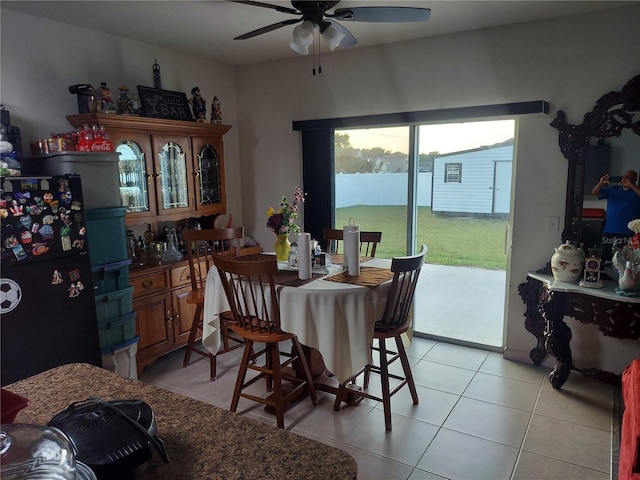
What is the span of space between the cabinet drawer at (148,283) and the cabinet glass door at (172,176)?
60cm

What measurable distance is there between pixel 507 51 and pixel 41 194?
10.9ft

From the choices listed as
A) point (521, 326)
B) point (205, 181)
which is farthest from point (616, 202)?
point (205, 181)

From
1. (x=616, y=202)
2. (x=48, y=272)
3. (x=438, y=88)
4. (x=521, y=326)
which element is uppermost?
(x=438, y=88)

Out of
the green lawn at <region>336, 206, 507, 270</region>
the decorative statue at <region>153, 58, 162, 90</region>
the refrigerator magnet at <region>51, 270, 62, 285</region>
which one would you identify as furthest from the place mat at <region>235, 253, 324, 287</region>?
the decorative statue at <region>153, 58, 162, 90</region>

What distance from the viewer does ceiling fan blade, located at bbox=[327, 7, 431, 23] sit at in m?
2.16

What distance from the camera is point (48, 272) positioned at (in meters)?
2.46

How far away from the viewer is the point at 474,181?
12.0 ft

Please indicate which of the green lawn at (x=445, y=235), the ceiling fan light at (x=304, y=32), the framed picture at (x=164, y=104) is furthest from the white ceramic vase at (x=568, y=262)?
the framed picture at (x=164, y=104)

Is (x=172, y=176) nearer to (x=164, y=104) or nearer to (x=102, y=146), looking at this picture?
(x=164, y=104)

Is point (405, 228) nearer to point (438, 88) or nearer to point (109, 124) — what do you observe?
point (438, 88)

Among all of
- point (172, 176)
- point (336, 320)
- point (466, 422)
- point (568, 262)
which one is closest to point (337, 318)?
point (336, 320)

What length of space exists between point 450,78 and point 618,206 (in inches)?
61.7

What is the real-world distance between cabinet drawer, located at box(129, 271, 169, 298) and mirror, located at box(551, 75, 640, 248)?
3.13 meters

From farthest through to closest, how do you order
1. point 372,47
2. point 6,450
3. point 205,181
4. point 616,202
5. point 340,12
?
point 205,181 < point 372,47 < point 616,202 < point 340,12 < point 6,450
